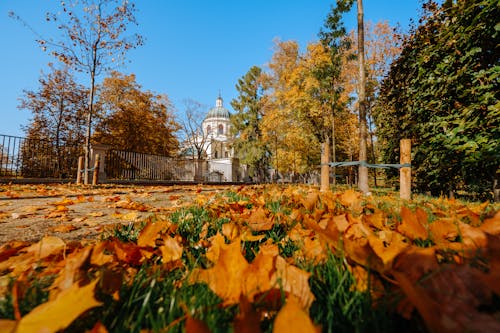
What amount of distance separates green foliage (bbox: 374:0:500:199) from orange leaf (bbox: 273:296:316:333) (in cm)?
379

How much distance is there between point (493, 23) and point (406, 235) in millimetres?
4519

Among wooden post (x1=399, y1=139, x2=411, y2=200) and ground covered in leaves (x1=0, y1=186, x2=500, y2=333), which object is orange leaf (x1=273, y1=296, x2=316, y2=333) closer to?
ground covered in leaves (x1=0, y1=186, x2=500, y2=333)

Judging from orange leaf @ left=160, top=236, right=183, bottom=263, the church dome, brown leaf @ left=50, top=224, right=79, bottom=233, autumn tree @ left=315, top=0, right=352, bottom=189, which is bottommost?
brown leaf @ left=50, top=224, right=79, bottom=233

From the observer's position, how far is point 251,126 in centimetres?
2817

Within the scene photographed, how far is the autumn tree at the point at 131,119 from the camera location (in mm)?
18000

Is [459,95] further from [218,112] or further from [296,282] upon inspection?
[218,112]

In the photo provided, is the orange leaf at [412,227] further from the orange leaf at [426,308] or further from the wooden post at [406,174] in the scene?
the wooden post at [406,174]

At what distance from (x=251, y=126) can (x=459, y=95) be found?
953 inches

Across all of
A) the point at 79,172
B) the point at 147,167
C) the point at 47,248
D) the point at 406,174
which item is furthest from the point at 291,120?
the point at 47,248

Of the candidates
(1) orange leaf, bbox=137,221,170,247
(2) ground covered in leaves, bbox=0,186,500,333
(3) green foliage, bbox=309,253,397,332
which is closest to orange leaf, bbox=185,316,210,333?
(2) ground covered in leaves, bbox=0,186,500,333

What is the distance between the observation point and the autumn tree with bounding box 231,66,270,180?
27.1 m

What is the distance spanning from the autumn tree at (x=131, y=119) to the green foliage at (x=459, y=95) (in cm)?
1741

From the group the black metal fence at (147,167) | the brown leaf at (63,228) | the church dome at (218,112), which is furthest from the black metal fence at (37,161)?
the church dome at (218,112)

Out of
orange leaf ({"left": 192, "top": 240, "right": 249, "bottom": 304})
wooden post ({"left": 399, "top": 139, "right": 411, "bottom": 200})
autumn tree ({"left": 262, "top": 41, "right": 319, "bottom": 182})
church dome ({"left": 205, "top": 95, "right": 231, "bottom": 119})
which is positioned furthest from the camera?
church dome ({"left": 205, "top": 95, "right": 231, "bottom": 119})
